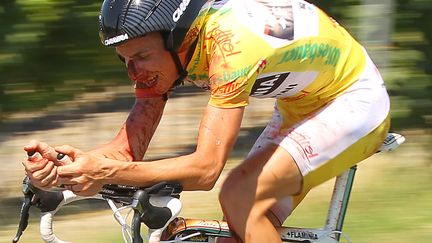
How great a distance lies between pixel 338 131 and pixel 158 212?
0.91m

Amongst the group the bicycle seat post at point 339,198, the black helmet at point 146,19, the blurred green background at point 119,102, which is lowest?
the blurred green background at point 119,102

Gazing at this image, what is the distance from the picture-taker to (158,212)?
132 inches

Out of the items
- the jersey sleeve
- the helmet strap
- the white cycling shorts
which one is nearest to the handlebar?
the jersey sleeve

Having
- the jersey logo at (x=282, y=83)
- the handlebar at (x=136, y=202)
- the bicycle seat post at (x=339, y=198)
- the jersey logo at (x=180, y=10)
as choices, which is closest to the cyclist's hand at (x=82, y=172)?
the handlebar at (x=136, y=202)

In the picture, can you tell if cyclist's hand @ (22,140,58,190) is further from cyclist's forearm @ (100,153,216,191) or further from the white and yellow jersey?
the white and yellow jersey

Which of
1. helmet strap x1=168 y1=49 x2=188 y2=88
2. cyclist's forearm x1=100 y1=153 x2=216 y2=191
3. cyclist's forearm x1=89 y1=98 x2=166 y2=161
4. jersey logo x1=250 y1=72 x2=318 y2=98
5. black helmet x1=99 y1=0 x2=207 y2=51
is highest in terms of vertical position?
black helmet x1=99 y1=0 x2=207 y2=51

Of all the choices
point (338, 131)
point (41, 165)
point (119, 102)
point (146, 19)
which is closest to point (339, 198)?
point (338, 131)

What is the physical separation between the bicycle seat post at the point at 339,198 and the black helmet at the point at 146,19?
0.97m

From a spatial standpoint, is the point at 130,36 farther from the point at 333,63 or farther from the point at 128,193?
the point at 333,63

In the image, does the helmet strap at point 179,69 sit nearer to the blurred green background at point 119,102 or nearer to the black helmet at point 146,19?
the black helmet at point 146,19

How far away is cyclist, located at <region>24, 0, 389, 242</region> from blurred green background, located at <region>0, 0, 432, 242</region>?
186 centimetres

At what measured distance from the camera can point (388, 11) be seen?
683 cm

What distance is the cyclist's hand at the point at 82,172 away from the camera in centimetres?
334

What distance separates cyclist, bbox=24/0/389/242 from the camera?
11.4 feet
